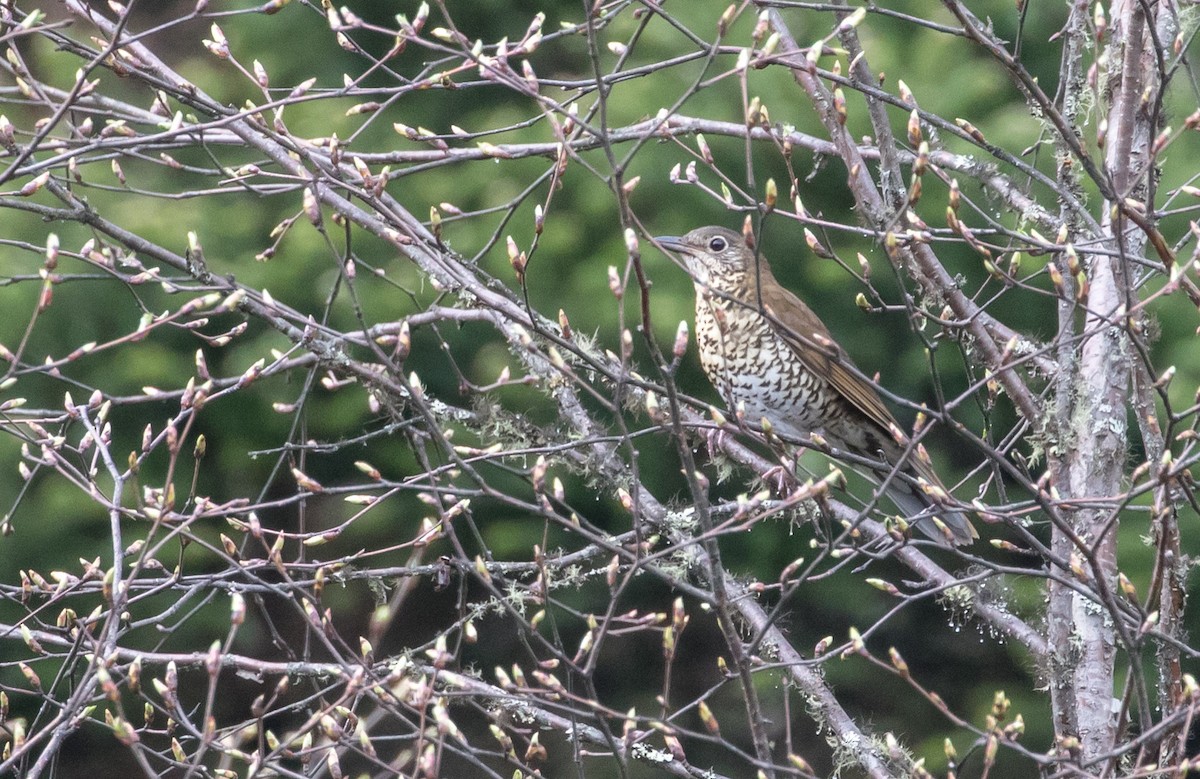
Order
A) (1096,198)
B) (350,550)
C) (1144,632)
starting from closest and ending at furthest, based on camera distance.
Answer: (1144,632)
(1096,198)
(350,550)

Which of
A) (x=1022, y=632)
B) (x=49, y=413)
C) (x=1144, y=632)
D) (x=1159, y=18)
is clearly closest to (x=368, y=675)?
(x=49, y=413)

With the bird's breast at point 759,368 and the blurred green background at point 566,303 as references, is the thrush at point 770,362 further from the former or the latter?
the blurred green background at point 566,303

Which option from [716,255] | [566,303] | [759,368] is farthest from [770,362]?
[566,303]

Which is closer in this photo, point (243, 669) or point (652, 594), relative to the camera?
point (243, 669)

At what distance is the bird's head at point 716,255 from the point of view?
4305 mm

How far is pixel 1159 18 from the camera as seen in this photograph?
2816 millimetres

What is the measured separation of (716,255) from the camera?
433 centimetres

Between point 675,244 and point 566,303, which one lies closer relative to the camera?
point 675,244

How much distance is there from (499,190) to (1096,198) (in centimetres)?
234

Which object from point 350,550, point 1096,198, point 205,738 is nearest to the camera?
point 205,738

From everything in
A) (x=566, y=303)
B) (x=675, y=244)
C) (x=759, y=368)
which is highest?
(x=675, y=244)

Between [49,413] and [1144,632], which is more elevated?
[1144,632]

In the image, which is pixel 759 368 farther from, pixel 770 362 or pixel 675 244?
pixel 675 244

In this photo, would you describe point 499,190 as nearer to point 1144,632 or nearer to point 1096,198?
point 1096,198
